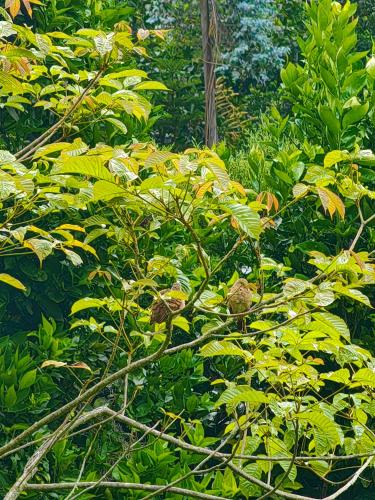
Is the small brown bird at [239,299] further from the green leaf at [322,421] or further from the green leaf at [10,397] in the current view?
the green leaf at [10,397]

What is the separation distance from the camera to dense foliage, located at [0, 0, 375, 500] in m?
2.48

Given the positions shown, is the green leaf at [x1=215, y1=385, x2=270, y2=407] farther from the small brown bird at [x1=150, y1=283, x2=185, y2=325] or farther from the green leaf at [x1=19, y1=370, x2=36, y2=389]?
the green leaf at [x1=19, y1=370, x2=36, y2=389]

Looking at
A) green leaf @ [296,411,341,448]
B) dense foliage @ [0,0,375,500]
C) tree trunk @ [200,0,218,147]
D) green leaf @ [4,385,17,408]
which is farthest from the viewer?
tree trunk @ [200,0,218,147]

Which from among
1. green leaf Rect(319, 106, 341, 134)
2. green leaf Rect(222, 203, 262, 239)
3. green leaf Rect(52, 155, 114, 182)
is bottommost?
green leaf Rect(319, 106, 341, 134)

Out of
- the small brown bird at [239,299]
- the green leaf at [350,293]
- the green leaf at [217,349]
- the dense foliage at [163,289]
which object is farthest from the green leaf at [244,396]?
the green leaf at [350,293]

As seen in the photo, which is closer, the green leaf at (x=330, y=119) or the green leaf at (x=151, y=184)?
the green leaf at (x=151, y=184)

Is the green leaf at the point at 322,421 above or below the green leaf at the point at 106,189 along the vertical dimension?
below

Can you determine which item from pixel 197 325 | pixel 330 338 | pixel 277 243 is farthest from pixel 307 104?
pixel 330 338

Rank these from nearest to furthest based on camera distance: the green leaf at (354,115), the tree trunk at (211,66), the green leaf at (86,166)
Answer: the green leaf at (86,166), the green leaf at (354,115), the tree trunk at (211,66)

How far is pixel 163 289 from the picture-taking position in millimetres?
2826

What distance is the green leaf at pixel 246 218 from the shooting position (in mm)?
2070

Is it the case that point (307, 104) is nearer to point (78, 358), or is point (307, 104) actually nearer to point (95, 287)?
point (95, 287)

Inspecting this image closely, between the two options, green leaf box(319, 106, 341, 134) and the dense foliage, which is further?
green leaf box(319, 106, 341, 134)

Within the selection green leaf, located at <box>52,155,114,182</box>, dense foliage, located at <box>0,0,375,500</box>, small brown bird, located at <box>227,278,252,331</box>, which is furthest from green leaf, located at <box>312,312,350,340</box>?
green leaf, located at <box>52,155,114,182</box>
